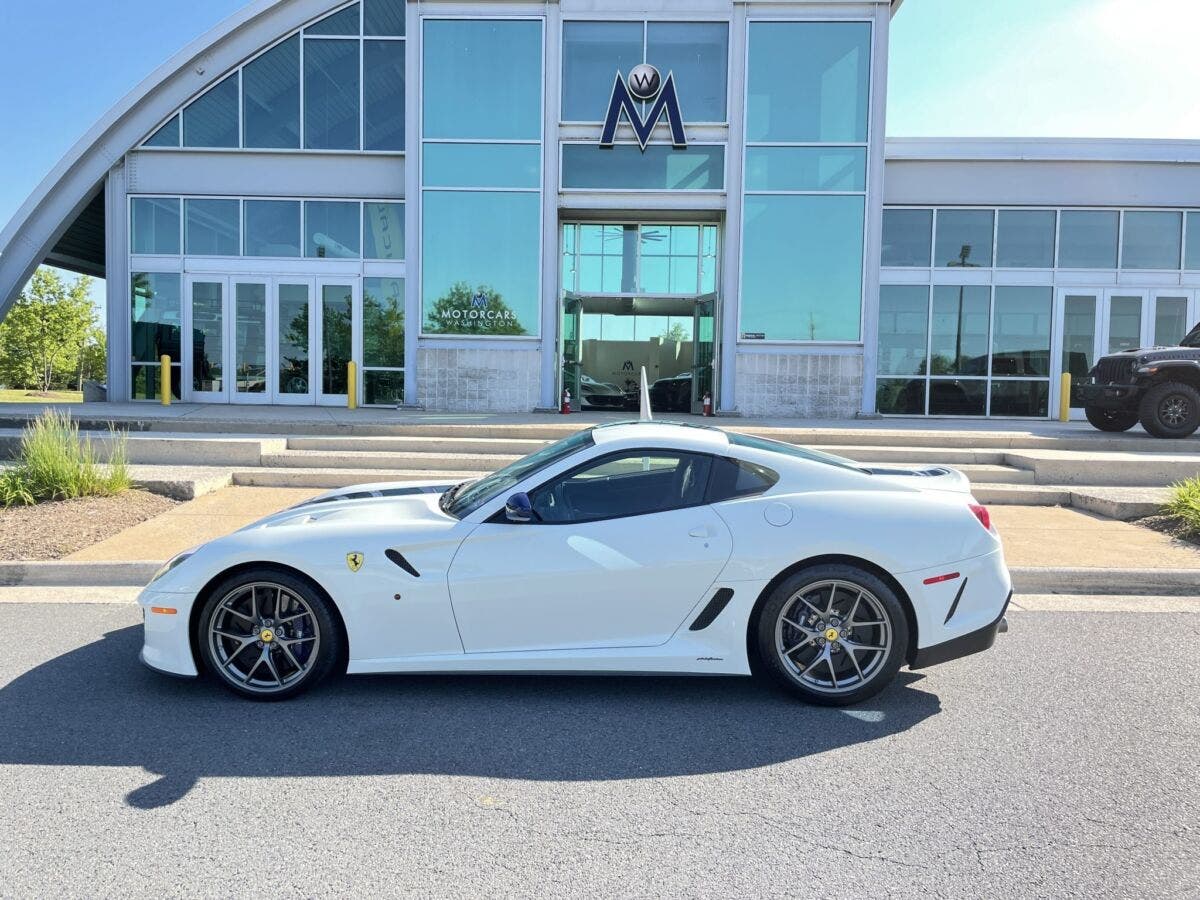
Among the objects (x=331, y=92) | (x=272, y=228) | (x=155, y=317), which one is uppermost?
(x=331, y=92)

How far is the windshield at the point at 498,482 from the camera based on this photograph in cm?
423

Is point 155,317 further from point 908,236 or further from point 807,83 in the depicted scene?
point 908,236

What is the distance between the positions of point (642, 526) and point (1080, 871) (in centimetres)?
216

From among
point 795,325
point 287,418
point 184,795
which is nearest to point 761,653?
point 184,795

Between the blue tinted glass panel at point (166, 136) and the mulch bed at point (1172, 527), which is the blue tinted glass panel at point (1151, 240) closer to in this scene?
the mulch bed at point (1172, 527)

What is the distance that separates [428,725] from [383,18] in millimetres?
17507

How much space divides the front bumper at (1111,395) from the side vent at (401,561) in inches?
506

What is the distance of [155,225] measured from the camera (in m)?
17.6

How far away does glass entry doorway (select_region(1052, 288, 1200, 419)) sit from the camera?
1755 cm

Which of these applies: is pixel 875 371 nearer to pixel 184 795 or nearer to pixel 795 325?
pixel 795 325

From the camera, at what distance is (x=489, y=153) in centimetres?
1619

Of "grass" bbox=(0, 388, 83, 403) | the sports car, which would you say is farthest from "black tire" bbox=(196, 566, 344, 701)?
"grass" bbox=(0, 388, 83, 403)

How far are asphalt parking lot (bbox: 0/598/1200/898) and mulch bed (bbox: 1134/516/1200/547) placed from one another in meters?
3.72

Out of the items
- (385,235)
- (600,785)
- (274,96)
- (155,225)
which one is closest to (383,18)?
(274,96)
